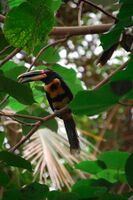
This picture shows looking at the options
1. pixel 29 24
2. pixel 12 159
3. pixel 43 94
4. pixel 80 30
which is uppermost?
pixel 29 24

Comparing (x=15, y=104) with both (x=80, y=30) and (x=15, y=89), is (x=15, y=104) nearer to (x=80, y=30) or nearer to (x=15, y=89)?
(x=80, y=30)

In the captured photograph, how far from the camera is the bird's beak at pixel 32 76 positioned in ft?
4.15

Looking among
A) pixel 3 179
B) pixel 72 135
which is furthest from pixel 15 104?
pixel 3 179

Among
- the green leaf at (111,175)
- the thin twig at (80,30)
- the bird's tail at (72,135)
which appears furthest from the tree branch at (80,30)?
the green leaf at (111,175)

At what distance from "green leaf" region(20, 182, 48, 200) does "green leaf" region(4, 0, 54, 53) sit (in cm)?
31

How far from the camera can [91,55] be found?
13.0 ft

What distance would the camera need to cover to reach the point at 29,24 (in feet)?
3.51

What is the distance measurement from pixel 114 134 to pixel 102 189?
2468 mm

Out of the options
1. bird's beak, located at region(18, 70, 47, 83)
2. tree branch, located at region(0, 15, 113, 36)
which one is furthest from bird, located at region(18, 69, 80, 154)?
tree branch, located at region(0, 15, 113, 36)

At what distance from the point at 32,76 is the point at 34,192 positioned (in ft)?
1.19

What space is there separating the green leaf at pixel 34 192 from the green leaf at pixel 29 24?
31 cm

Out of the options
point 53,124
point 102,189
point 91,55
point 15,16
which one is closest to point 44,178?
point 53,124

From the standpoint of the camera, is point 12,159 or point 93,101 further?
point 12,159

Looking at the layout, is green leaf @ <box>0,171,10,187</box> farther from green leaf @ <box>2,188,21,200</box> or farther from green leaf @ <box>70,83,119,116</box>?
green leaf @ <box>70,83,119,116</box>
